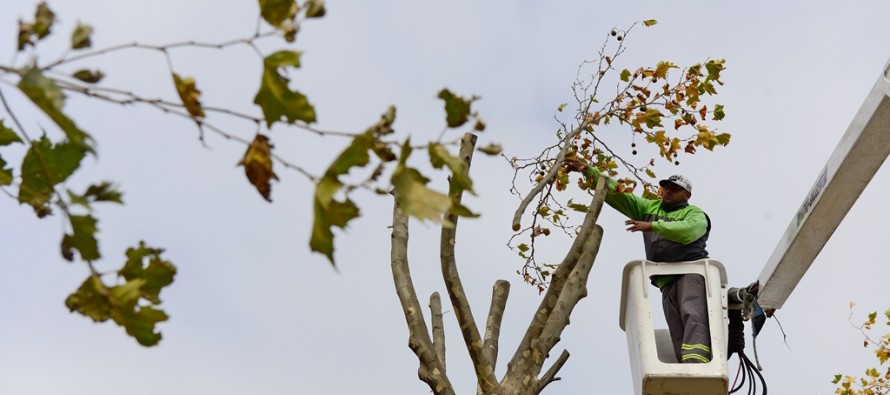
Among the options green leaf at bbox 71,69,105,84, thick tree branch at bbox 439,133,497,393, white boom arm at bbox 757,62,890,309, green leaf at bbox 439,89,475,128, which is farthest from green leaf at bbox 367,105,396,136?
white boom arm at bbox 757,62,890,309

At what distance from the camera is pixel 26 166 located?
336 cm

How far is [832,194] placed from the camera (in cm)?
673

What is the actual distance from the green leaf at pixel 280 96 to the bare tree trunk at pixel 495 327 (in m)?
3.36

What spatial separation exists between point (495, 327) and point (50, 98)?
4571 mm

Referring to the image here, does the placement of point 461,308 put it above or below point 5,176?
above

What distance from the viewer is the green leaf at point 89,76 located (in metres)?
2.55

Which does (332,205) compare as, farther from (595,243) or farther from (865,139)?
(865,139)

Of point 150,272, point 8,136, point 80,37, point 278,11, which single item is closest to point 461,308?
point 8,136

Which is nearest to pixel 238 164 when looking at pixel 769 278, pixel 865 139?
pixel 865 139

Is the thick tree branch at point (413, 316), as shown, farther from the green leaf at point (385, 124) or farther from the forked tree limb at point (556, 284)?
the green leaf at point (385, 124)

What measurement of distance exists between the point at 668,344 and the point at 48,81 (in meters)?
5.78

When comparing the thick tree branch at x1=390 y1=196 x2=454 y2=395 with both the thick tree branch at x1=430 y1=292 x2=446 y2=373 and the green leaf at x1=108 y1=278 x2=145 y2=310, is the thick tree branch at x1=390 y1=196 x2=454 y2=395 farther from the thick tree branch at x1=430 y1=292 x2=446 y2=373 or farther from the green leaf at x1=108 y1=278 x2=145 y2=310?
the green leaf at x1=108 y1=278 x2=145 y2=310

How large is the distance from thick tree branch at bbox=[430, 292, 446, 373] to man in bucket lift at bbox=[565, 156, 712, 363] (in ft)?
3.69

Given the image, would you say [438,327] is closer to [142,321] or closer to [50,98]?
[142,321]
